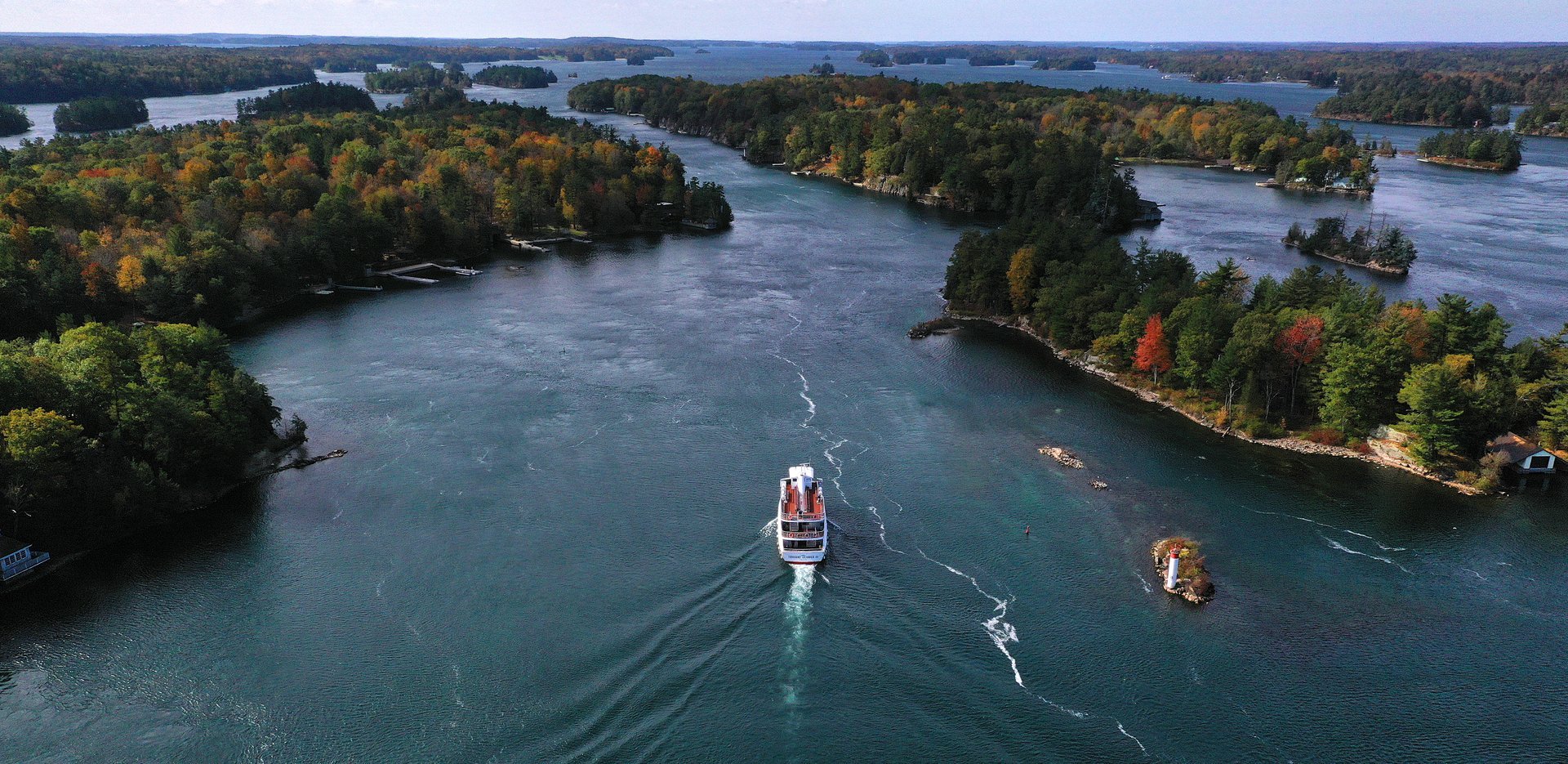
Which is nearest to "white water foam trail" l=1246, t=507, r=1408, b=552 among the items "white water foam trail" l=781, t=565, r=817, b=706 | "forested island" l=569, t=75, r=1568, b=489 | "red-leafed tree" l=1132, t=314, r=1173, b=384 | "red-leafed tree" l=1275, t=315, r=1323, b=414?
"forested island" l=569, t=75, r=1568, b=489

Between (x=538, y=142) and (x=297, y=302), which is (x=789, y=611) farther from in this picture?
(x=538, y=142)

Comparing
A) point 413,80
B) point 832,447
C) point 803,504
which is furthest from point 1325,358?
point 413,80

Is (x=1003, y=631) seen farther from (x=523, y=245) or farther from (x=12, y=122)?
(x=12, y=122)

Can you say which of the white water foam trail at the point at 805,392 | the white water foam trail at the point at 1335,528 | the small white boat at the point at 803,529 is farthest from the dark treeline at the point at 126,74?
the white water foam trail at the point at 1335,528

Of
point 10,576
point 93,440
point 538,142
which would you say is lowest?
point 10,576

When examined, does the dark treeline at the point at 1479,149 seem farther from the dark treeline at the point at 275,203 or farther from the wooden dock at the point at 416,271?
the wooden dock at the point at 416,271

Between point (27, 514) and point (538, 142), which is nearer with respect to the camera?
point (27, 514)

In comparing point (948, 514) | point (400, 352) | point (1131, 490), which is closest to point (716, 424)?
→ point (948, 514)
